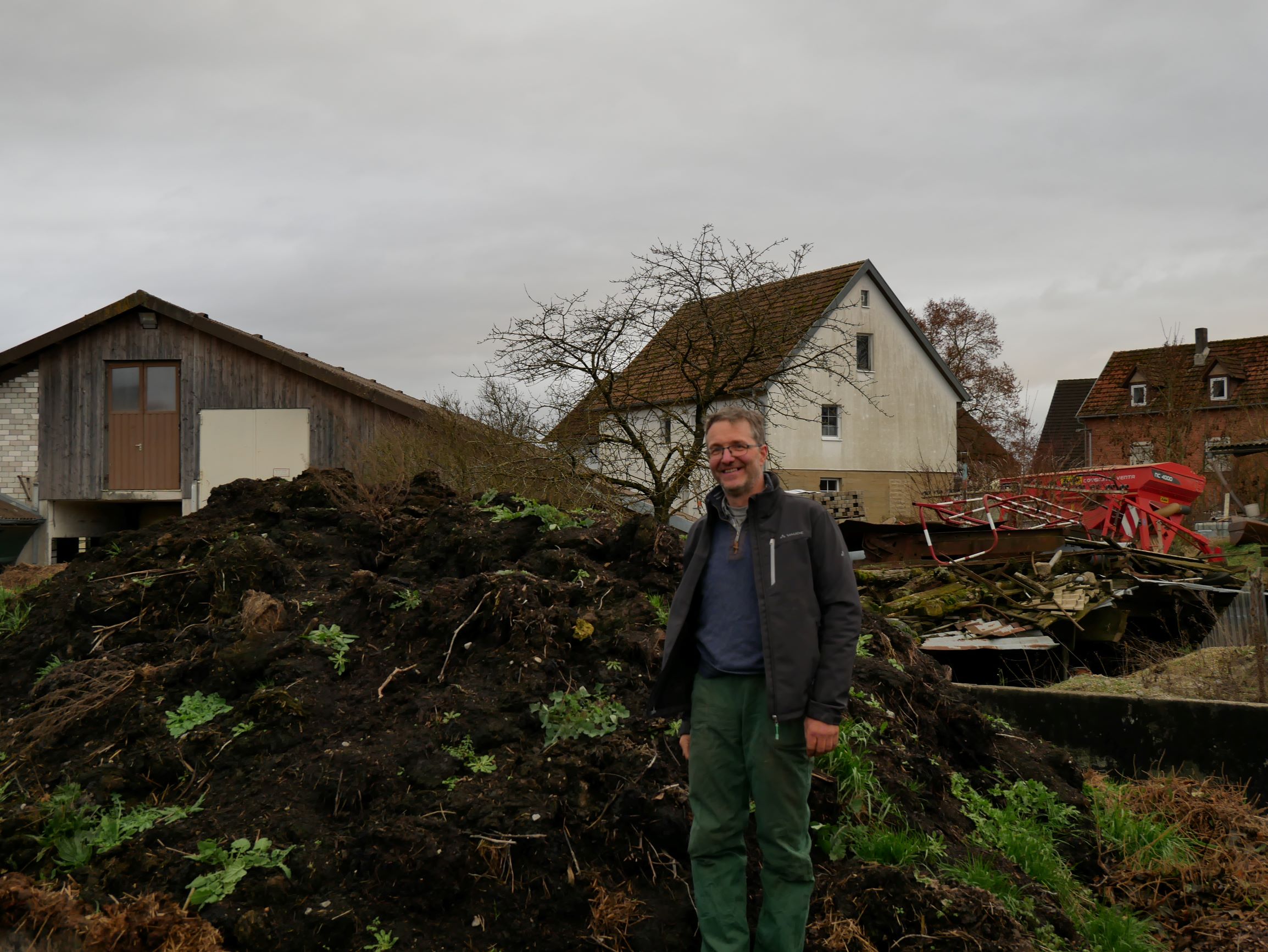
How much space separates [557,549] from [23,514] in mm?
17636

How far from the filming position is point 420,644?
5070 mm

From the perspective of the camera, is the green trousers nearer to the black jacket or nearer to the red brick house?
the black jacket

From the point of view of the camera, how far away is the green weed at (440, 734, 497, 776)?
4262 millimetres

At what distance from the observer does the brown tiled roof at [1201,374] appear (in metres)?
38.8

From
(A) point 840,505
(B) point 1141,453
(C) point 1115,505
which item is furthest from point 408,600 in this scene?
(B) point 1141,453

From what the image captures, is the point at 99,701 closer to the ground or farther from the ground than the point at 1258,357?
closer to the ground

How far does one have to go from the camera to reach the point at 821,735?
329 centimetres

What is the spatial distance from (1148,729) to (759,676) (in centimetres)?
356

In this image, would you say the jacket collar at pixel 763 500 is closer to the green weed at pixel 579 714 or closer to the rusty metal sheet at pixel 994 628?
Result: the green weed at pixel 579 714

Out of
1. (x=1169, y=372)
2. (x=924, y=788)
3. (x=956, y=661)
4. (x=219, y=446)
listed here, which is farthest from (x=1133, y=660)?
(x=1169, y=372)

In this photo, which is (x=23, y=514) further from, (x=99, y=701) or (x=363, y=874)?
(x=363, y=874)

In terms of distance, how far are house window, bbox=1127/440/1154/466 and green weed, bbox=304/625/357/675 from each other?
93.4ft

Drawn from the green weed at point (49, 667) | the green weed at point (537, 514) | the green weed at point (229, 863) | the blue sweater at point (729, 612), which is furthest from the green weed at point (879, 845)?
the green weed at point (49, 667)

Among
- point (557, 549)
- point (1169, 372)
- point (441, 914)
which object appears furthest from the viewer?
point (1169, 372)
